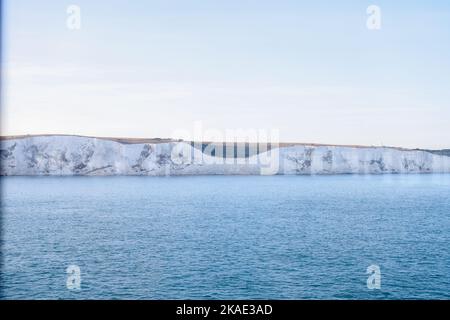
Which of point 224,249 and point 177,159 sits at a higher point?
point 177,159

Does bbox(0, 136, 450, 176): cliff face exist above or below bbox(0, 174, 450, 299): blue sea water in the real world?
above

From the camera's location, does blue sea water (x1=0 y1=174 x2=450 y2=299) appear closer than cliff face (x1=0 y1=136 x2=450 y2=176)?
Yes

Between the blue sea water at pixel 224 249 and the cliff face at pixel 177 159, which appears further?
the cliff face at pixel 177 159

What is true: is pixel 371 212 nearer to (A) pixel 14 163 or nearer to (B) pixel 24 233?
(B) pixel 24 233

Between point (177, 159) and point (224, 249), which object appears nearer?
point (224, 249)
